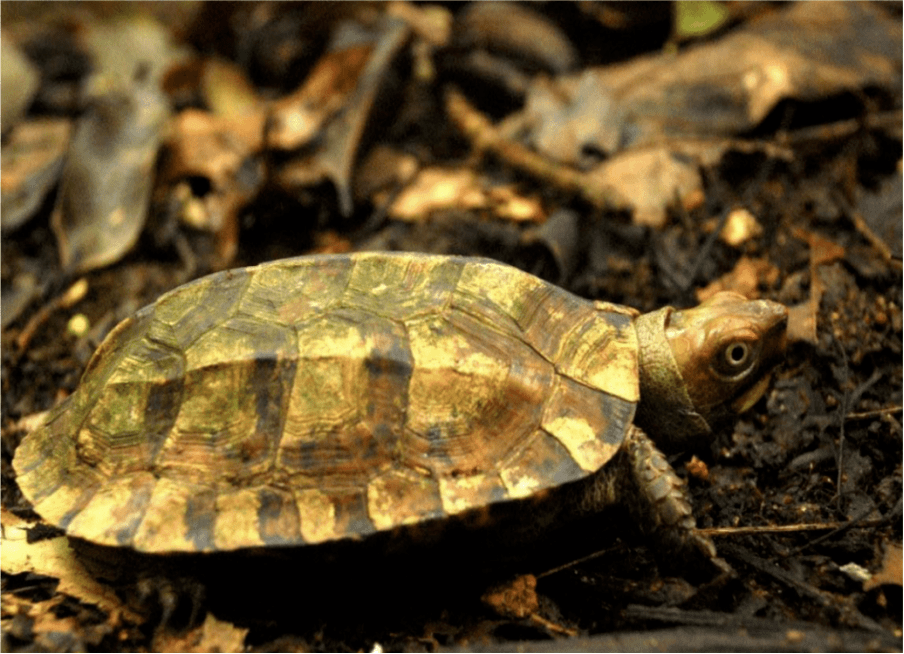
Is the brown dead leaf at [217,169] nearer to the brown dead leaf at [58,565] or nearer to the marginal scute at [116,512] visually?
the brown dead leaf at [58,565]

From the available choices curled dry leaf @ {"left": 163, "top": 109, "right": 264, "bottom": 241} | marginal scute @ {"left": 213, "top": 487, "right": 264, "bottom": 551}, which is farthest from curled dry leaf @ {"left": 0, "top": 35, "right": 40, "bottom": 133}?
marginal scute @ {"left": 213, "top": 487, "right": 264, "bottom": 551}

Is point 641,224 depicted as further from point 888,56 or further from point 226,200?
point 226,200

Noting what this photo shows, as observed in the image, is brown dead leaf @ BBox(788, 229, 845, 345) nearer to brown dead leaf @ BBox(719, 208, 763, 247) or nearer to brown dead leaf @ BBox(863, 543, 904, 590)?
brown dead leaf @ BBox(719, 208, 763, 247)

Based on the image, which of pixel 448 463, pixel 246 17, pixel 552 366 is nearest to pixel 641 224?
pixel 552 366

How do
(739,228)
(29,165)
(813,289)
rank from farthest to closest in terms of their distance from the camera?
(29,165)
(739,228)
(813,289)

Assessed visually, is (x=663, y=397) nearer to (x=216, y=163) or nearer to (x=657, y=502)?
(x=657, y=502)

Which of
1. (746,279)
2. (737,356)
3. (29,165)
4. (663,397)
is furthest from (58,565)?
(29,165)
